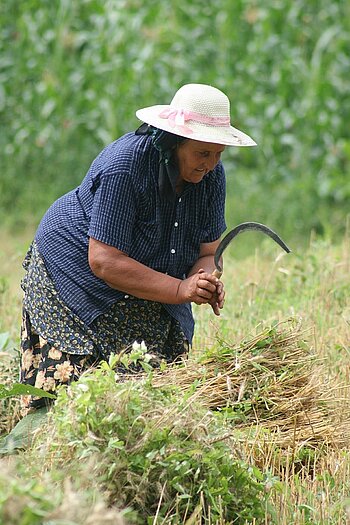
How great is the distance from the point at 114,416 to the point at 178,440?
21 centimetres

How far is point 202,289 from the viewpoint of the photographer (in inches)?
144

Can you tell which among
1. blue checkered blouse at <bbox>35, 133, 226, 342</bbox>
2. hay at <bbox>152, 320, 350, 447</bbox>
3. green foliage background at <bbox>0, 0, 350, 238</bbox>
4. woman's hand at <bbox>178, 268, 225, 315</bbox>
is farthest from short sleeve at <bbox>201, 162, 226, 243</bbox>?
green foliage background at <bbox>0, 0, 350, 238</bbox>

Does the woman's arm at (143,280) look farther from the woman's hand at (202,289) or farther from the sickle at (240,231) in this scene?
the sickle at (240,231)

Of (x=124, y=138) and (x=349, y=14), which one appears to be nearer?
(x=124, y=138)

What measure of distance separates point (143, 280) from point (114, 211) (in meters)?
0.27

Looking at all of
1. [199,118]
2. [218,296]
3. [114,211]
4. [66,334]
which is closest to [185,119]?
[199,118]

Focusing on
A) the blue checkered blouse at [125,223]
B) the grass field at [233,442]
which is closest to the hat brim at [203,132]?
the blue checkered blouse at [125,223]

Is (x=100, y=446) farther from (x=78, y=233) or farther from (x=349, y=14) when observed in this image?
(x=349, y=14)

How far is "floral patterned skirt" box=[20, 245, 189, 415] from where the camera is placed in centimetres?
385

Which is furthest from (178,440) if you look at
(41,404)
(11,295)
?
(11,295)

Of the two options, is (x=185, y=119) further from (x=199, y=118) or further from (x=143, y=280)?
(x=143, y=280)

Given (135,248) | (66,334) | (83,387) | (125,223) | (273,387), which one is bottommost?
(273,387)

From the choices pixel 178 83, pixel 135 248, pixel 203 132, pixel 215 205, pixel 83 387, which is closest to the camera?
pixel 83 387

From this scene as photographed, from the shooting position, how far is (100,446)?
2.87 meters
